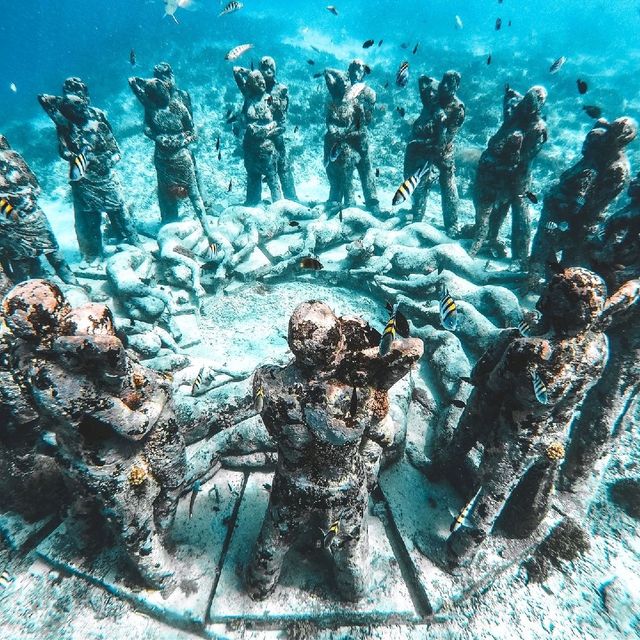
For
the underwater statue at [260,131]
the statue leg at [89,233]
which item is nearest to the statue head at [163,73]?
the underwater statue at [260,131]

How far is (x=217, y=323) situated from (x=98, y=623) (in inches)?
199

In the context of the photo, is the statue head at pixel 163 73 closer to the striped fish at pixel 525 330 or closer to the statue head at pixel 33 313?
the statue head at pixel 33 313

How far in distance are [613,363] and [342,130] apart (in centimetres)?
923

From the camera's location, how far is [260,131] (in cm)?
1040

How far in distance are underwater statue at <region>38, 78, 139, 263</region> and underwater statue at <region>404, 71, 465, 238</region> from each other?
Answer: 766 centimetres

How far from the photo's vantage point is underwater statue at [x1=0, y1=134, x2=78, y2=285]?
6297 millimetres

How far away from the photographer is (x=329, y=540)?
108 inches

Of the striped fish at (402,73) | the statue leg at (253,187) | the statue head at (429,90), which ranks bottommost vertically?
the statue leg at (253,187)

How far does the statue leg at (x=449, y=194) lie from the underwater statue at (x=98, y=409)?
378 inches

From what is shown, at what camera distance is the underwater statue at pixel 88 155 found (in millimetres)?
7656

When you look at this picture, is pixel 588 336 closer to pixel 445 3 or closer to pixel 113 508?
pixel 113 508

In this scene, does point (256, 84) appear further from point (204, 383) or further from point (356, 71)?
point (204, 383)

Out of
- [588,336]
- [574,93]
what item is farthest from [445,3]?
[588,336]

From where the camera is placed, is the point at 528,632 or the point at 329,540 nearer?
the point at 329,540
